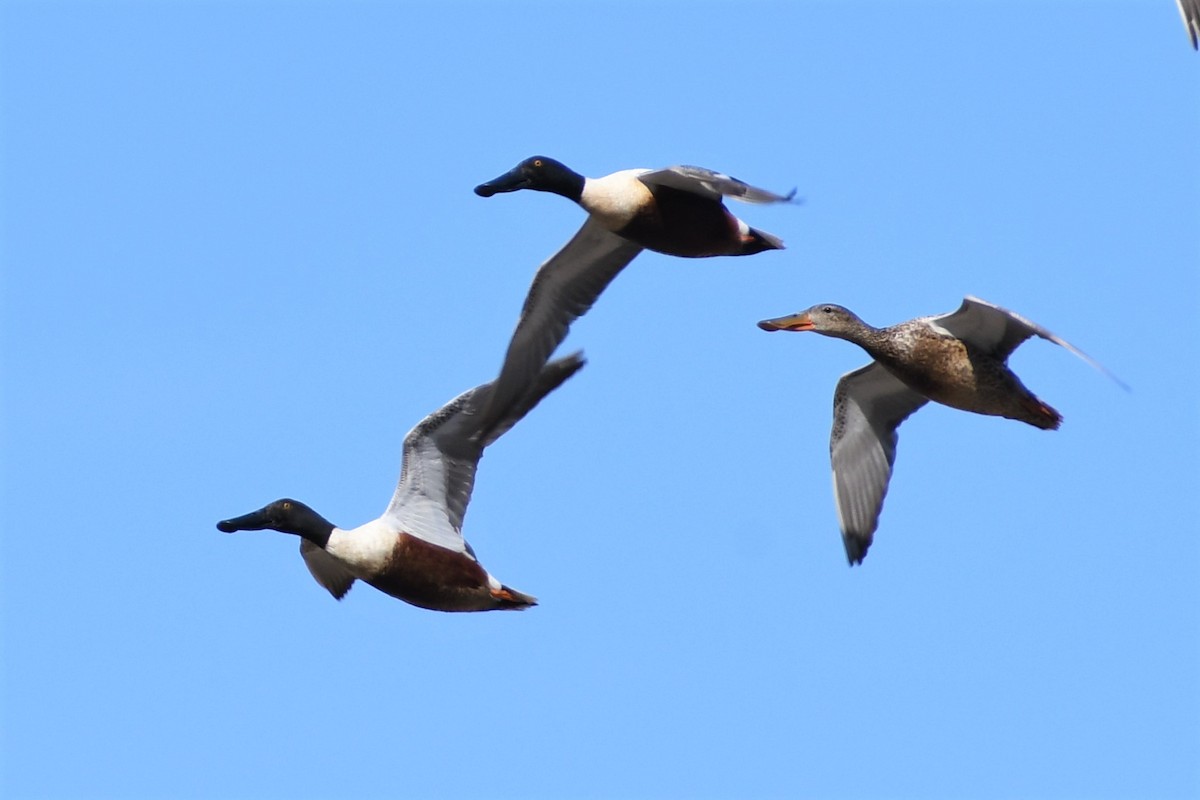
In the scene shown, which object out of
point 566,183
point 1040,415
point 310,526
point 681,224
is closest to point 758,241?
point 681,224

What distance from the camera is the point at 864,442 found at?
1228 centimetres

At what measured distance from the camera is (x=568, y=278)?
39.1 feet

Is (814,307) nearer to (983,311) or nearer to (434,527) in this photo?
(983,311)

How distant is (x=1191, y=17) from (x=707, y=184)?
298 centimetres

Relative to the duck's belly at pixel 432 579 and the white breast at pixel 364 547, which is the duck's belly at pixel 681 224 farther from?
the white breast at pixel 364 547

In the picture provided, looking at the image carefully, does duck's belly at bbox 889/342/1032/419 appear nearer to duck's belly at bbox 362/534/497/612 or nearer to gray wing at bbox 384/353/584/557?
gray wing at bbox 384/353/584/557

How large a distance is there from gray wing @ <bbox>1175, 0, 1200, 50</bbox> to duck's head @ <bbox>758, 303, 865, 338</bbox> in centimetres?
269

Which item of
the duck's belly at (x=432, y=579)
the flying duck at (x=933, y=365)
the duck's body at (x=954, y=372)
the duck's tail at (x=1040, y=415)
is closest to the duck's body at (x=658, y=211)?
the flying duck at (x=933, y=365)

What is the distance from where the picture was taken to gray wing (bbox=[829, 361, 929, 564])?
39.8ft

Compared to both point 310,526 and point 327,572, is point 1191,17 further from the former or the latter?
point 327,572

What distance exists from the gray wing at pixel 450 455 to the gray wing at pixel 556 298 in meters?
0.09

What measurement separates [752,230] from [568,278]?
4.42 ft

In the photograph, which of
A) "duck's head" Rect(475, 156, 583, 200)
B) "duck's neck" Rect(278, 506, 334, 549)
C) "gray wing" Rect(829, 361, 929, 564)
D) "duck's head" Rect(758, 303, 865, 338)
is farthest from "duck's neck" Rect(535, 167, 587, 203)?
"duck's neck" Rect(278, 506, 334, 549)

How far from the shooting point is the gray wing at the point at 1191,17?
10039 millimetres
